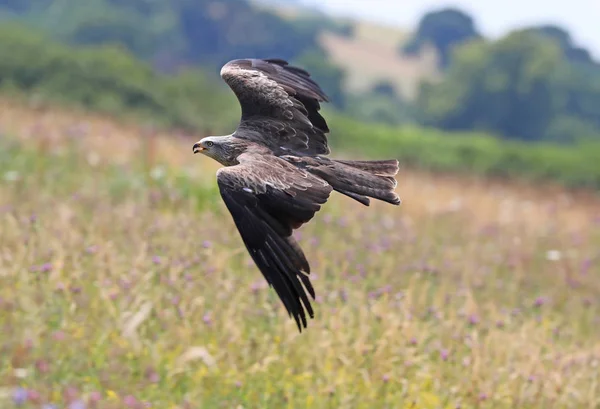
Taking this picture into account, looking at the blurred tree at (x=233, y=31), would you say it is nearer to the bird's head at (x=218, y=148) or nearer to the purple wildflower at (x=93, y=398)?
the bird's head at (x=218, y=148)

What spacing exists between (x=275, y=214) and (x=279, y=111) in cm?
172

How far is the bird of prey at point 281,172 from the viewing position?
163 inches

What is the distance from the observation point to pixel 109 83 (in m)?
21.5

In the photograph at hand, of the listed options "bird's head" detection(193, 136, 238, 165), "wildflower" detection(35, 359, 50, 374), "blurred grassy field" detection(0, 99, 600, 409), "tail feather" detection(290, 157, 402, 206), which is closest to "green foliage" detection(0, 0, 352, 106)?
"blurred grassy field" detection(0, 99, 600, 409)

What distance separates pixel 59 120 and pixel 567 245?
7.68m

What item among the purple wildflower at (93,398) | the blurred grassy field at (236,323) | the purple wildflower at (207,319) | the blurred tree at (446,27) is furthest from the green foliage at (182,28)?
the purple wildflower at (93,398)

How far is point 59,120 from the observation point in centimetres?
1312

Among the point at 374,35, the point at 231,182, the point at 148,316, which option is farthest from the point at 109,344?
the point at 374,35

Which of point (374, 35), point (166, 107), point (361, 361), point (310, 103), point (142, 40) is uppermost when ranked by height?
point (374, 35)

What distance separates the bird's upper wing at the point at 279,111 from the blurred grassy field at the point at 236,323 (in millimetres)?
813

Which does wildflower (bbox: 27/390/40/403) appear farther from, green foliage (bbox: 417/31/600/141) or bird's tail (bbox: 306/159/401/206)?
green foliage (bbox: 417/31/600/141)

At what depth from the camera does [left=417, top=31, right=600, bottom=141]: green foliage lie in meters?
70.1

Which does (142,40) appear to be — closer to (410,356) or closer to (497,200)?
(497,200)

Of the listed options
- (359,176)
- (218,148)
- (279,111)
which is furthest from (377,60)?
(359,176)
